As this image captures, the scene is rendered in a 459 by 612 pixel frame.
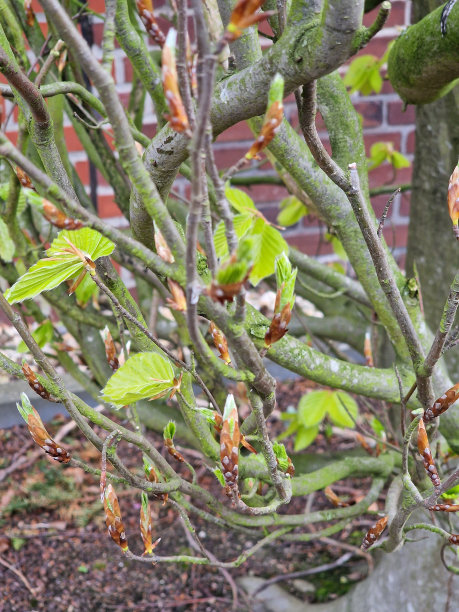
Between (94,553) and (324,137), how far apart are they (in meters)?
1.41

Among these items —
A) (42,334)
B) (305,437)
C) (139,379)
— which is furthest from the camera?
(305,437)

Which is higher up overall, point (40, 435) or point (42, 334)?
point (40, 435)

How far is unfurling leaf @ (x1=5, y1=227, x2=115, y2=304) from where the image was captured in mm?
483

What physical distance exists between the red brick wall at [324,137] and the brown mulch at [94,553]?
0.85 metres

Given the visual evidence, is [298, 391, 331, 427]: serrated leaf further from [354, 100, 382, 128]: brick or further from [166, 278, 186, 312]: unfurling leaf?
[354, 100, 382, 128]: brick

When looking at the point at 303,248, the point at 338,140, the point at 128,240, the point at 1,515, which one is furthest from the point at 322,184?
the point at 303,248

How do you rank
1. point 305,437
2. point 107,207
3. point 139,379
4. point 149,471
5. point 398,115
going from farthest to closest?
1. point 398,115
2. point 107,207
3. point 305,437
4. point 149,471
5. point 139,379

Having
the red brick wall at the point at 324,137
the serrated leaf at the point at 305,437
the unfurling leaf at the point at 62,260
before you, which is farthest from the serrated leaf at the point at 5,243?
the red brick wall at the point at 324,137

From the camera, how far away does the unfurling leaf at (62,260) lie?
483mm

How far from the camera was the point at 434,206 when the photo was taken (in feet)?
3.93

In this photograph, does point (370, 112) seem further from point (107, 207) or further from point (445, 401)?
point (445, 401)

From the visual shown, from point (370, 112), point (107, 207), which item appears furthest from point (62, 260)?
point (370, 112)

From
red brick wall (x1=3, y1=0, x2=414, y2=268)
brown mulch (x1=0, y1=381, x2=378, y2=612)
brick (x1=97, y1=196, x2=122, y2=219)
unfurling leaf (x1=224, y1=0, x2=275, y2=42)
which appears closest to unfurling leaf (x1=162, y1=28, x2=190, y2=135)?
unfurling leaf (x1=224, y1=0, x2=275, y2=42)

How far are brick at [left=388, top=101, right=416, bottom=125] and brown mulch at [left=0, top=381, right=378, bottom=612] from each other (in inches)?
47.9
